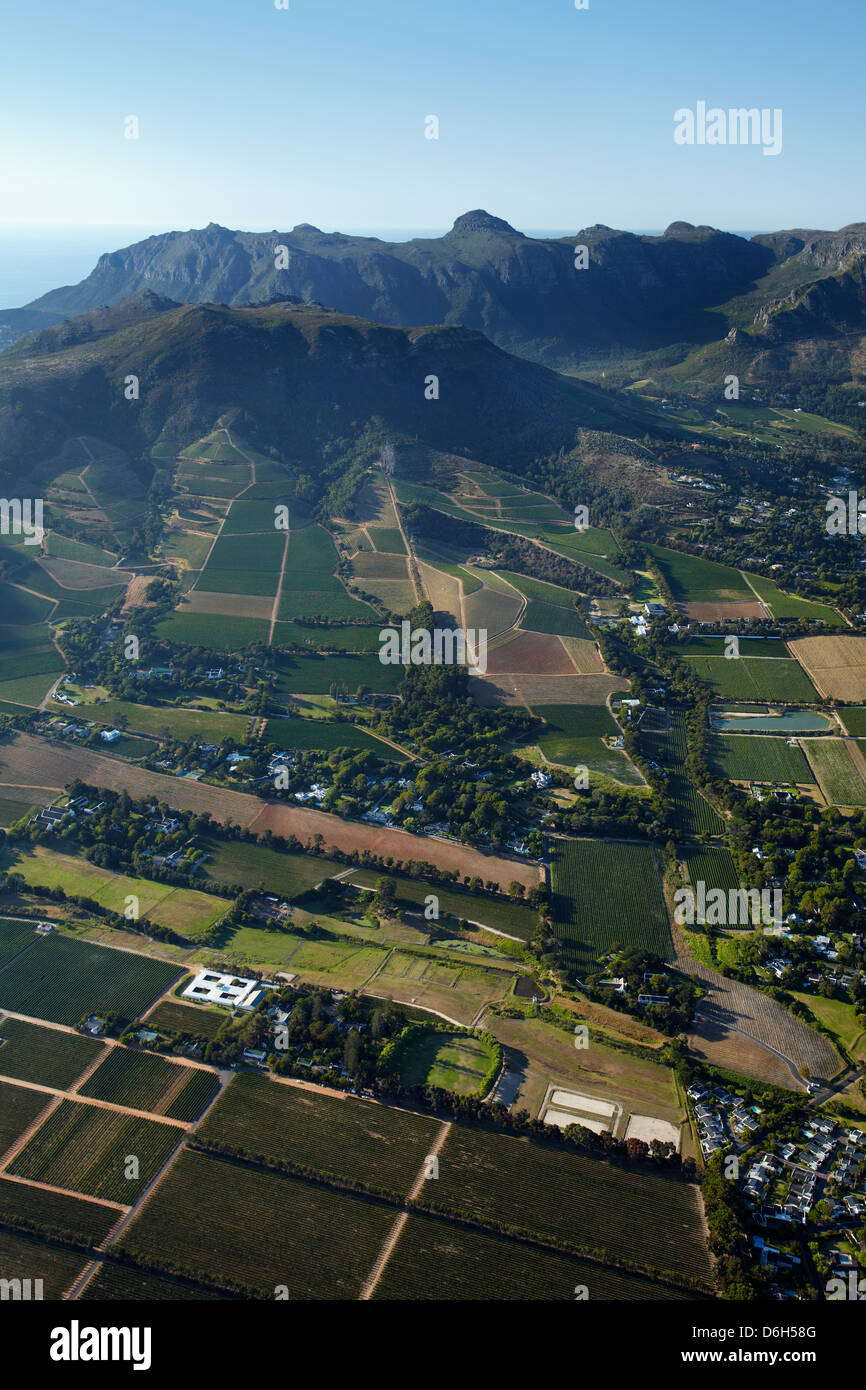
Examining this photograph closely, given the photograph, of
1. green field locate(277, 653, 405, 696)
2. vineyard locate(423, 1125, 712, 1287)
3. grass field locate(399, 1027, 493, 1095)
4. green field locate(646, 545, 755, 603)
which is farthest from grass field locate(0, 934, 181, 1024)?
green field locate(646, 545, 755, 603)

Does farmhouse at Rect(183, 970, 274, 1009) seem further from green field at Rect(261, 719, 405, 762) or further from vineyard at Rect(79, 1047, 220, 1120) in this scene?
green field at Rect(261, 719, 405, 762)

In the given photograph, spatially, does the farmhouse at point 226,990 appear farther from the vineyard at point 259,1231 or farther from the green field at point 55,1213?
the green field at point 55,1213


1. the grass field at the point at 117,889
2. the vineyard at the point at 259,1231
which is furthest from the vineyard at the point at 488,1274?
the grass field at the point at 117,889

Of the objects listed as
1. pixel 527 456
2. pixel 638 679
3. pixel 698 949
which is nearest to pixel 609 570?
pixel 638 679

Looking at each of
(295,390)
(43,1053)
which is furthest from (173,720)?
(295,390)

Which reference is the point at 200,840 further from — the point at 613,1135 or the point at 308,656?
the point at 613,1135
